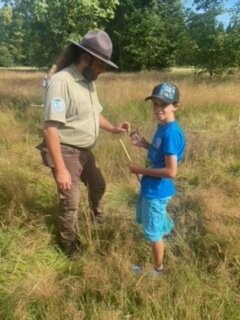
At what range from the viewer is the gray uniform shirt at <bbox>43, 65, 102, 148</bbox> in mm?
3260

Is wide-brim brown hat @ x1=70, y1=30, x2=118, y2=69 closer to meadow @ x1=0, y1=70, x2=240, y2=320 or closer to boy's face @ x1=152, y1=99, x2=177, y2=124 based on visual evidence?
boy's face @ x1=152, y1=99, x2=177, y2=124

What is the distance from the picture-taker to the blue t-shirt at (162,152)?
117 inches

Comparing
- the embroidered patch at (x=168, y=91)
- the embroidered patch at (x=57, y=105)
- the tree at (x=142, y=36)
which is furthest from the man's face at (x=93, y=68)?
the tree at (x=142, y=36)

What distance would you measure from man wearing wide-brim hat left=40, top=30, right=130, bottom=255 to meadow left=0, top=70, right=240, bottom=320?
292mm

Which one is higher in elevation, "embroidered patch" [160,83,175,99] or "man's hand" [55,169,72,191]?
"embroidered patch" [160,83,175,99]

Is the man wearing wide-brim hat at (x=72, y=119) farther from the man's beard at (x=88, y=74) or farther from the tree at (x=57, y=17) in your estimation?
the tree at (x=57, y=17)

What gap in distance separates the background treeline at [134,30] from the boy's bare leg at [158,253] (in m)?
8.46

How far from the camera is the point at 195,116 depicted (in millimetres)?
8781

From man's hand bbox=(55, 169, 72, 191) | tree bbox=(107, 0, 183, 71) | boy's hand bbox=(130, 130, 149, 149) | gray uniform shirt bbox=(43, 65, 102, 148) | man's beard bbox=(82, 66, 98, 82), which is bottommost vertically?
tree bbox=(107, 0, 183, 71)

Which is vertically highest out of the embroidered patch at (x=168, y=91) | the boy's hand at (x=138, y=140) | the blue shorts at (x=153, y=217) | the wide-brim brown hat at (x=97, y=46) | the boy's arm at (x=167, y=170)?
the wide-brim brown hat at (x=97, y=46)

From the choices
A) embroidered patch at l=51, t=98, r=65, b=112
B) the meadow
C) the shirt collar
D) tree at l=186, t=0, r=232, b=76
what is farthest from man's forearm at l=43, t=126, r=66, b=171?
tree at l=186, t=0, r=232, b=76

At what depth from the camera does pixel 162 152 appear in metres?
3.07

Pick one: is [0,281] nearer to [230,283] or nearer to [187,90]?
[230,283]

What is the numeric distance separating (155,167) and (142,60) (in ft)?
105
